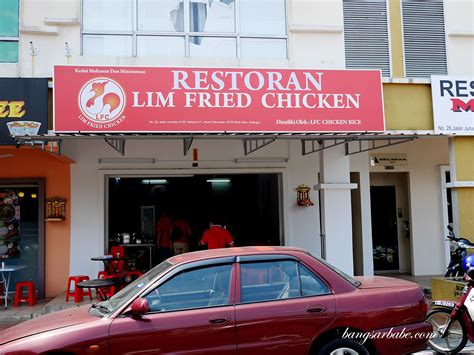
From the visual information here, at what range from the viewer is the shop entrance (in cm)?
1292

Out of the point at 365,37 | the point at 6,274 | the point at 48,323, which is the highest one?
the point at 365,37

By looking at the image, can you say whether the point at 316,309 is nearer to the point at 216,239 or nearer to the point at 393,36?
the point at 216,239

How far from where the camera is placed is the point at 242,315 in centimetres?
451

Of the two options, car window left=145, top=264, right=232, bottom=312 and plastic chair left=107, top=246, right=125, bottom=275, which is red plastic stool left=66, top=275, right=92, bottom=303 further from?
car window left=145, top=264, right=232, bottom=312

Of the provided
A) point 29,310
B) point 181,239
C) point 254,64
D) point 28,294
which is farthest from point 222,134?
point 28,294

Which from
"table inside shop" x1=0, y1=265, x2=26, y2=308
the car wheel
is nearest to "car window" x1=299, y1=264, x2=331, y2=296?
the car wheel

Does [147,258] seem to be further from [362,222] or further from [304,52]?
[304,52]

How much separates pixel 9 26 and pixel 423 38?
843 cm

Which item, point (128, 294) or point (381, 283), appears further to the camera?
point (381, 283)

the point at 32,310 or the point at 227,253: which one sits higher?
the point at 227,253

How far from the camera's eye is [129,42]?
9.55 meters

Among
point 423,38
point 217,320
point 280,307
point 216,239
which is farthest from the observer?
point 423,38

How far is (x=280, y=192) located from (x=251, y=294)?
22.4 ft

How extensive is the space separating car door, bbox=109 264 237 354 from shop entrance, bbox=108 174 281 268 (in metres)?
7.45
